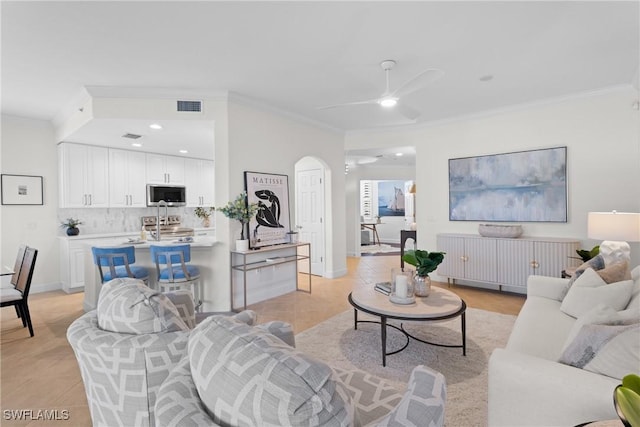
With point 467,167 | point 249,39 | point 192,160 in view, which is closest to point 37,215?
point 192,160

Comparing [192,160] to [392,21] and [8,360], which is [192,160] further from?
[392,21]

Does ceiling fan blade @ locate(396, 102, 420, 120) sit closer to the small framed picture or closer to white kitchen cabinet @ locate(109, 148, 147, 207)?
white kitchen cabinet @ locate(109, 148, 147, 207)

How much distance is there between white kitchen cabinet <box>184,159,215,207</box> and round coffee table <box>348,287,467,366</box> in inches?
188

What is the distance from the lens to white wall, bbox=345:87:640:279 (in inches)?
150

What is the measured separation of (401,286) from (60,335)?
349 centimetres

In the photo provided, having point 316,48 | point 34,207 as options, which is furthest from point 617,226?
point 34,207

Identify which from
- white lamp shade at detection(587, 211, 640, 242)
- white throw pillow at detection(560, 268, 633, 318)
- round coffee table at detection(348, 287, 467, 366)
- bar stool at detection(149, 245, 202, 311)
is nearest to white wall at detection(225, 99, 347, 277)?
bar stool at detection(149, 245, 202, 311)

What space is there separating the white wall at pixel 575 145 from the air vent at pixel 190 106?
366 centimetres

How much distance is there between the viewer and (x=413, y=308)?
253 centimetres

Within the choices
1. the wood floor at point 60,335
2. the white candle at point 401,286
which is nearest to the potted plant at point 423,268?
the white candle at point 401,286

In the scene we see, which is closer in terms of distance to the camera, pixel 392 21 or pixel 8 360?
pixel 392 21

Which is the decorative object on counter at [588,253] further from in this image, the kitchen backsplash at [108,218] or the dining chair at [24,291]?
the dining chair at [24,291]

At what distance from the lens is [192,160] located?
658 cm

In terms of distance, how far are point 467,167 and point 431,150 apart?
0.67m
